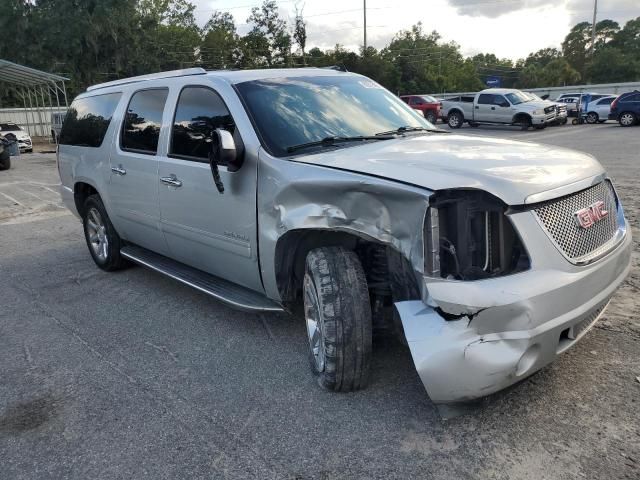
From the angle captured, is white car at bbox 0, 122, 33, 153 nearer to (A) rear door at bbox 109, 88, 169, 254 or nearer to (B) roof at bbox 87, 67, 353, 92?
(A) rear door at bbox 109, 88, 169, 254

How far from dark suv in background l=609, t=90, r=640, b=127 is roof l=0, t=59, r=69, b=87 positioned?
1007 inches

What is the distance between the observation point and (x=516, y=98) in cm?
2689

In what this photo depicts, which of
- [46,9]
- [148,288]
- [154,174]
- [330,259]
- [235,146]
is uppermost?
[46,9]

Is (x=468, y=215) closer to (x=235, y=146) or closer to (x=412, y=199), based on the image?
(x=412, y=199)

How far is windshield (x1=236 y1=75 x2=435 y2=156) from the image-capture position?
372 centimetres

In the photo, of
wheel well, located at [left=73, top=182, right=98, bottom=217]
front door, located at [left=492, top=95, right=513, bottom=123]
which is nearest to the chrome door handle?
wheel well, located at [left=73, top=182, right=98, bottom=217]

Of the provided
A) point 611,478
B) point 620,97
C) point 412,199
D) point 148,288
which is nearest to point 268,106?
point 412,199

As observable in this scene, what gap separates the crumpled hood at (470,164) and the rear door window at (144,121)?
5.85ft

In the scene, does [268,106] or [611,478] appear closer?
[611,478]

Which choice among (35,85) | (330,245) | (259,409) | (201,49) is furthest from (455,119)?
(201,49)

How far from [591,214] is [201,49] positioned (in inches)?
2419

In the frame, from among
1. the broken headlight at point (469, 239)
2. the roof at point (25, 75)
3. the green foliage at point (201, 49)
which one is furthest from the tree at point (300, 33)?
the broken headlight at point (469, 239)

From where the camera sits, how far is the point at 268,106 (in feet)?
12.8

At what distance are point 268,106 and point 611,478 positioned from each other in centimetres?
290
